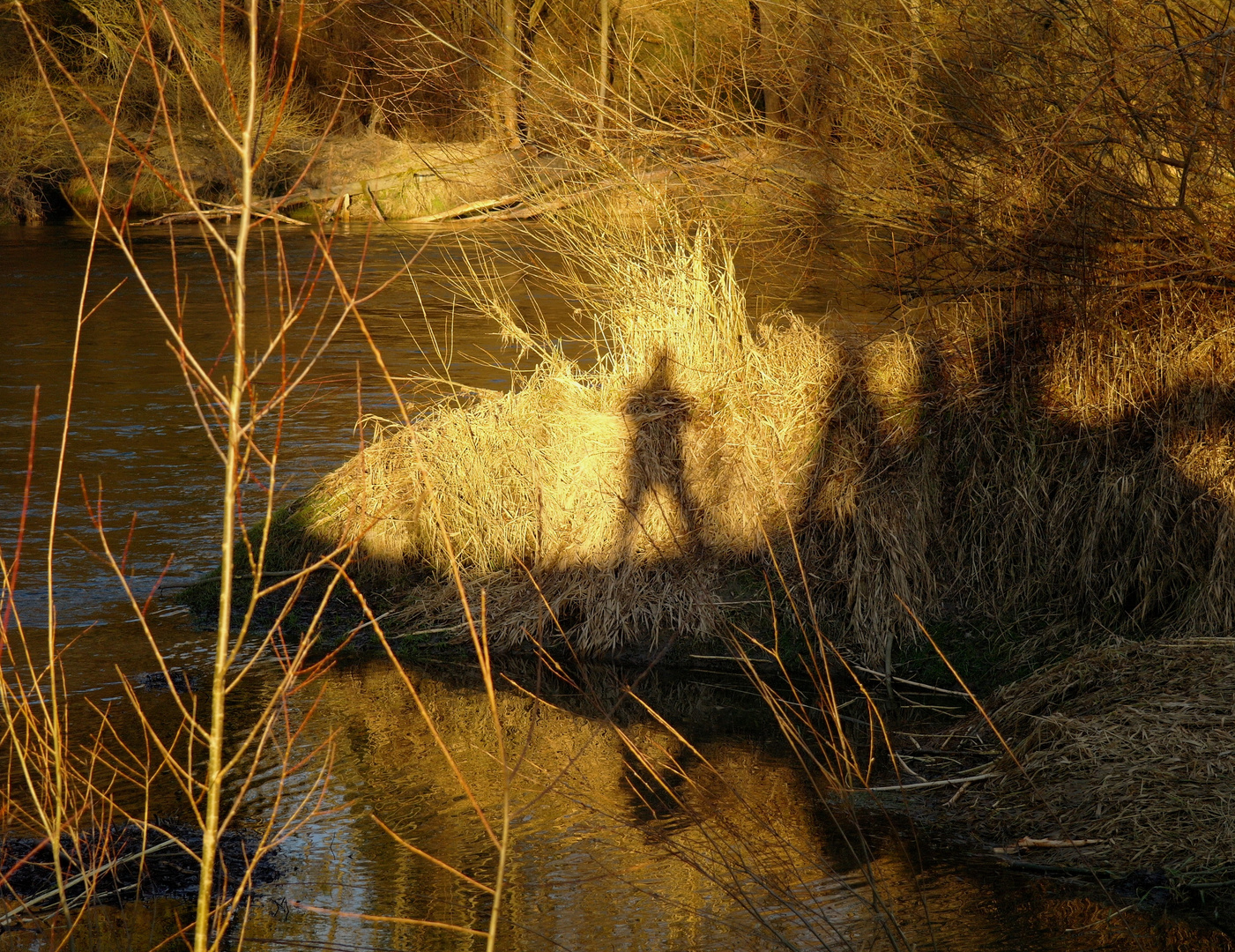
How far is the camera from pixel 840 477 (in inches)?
292

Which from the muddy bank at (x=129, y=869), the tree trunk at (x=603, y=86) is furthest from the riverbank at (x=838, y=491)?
the muddy bank at (x=129, y=869)

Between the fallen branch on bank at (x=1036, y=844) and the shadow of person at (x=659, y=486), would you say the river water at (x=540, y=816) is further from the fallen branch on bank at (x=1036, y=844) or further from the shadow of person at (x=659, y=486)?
the shadow of person at (x=659, y=486)

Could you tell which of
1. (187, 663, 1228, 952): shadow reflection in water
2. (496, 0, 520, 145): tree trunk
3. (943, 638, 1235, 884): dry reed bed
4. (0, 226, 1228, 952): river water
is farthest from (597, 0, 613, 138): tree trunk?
(943, 638, 1235, 884): dry reed bed

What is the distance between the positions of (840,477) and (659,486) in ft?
3.25

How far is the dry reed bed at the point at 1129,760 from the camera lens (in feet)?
15.6

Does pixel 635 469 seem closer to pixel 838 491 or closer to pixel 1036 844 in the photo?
pixel 838 491

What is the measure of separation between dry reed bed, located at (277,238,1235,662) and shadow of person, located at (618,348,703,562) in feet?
0.04

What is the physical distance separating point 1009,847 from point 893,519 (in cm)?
260

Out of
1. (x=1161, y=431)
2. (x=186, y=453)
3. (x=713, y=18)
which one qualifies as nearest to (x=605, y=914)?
(x=1161, y=431)

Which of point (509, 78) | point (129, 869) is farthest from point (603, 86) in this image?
point (129, 869)

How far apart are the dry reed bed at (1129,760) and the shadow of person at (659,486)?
2190 millimetres

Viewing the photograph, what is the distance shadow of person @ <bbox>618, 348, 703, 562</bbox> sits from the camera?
24.5 ft

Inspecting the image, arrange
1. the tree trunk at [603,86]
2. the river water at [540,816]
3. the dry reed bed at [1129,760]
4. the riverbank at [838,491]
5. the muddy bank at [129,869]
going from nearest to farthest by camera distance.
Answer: the river water at [540,816], the muddy bank at [129,869], the dry reed bed at [1129,760], the riverbank at [838,491], the tree trunk at [603,86]

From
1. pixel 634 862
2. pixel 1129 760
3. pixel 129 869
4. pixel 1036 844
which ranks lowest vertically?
pixel 129 869
